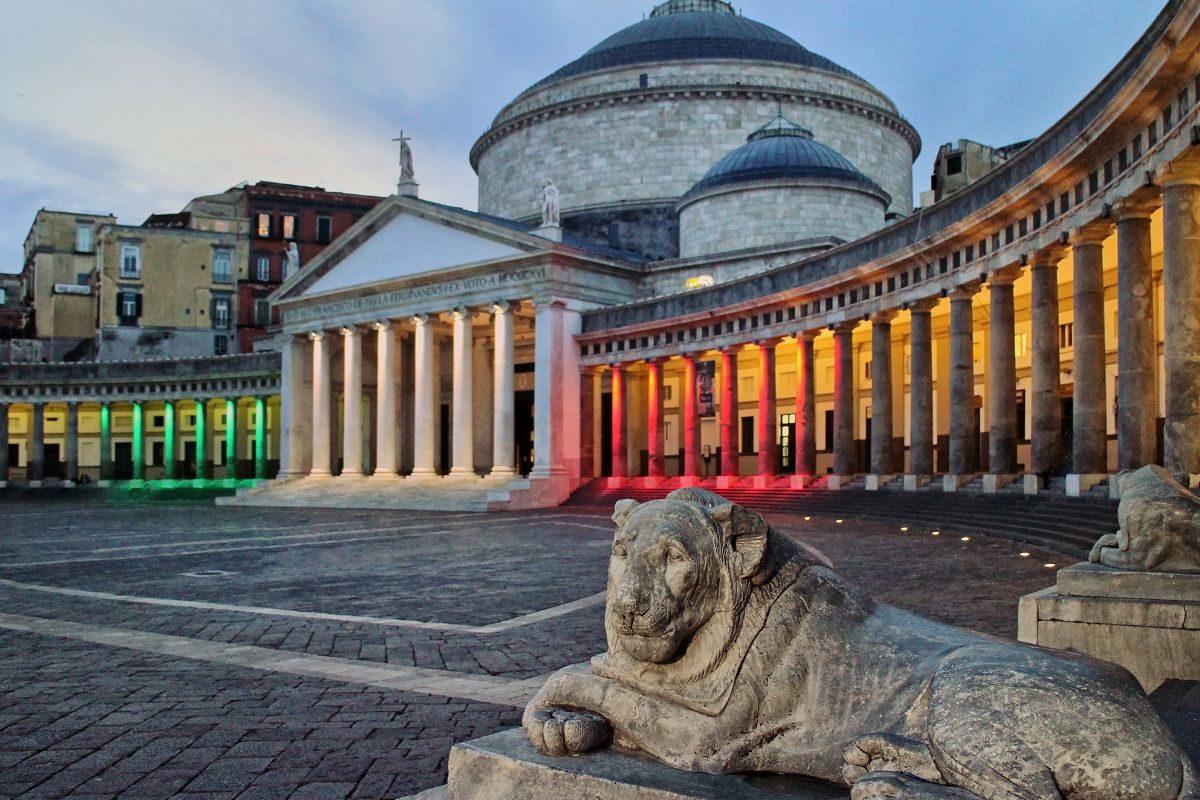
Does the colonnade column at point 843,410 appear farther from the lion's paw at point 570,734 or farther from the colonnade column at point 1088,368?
the lion's paw at point 570,734

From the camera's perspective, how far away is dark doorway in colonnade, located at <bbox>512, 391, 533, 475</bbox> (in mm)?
55688

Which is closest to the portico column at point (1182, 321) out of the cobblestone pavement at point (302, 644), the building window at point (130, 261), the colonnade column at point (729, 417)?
the cobblestone pavement at point (302, 644)

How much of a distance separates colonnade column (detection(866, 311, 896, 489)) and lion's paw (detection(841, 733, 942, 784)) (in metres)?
28.5

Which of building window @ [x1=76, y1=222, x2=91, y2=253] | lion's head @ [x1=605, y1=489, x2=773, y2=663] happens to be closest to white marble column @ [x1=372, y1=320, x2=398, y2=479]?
building window @ [x1=76, y1=222, x2=91, y2=253]

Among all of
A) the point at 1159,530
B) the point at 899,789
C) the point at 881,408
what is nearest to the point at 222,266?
the point at 881,408

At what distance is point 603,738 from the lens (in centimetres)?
420

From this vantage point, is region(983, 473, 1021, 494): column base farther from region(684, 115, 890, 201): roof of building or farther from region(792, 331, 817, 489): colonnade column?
region(684, 115, 890, 201): roof of building

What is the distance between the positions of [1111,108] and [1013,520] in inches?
319

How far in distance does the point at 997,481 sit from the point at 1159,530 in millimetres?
18881

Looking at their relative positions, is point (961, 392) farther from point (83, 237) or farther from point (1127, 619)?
point (83, 237)

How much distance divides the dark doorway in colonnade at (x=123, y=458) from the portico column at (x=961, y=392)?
62.2 meters

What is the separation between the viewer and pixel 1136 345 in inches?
741

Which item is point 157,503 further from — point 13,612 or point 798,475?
point 13,612

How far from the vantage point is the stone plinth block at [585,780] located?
3740 millimetres
